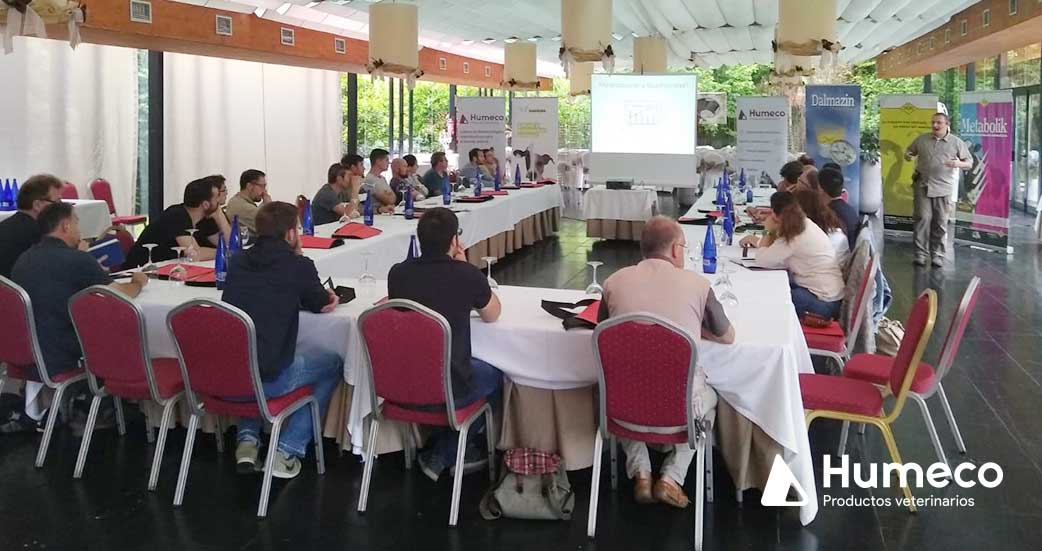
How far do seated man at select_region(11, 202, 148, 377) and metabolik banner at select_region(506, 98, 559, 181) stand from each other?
9.10 meters

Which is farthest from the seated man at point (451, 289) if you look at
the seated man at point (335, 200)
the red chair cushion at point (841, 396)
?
the seated man at point (335, 200)

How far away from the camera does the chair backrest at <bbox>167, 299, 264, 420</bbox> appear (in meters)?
Result: 2.99

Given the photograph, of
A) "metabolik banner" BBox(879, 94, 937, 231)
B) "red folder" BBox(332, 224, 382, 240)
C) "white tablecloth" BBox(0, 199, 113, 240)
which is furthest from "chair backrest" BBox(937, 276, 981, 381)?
"metabolik banner" BBox(879, 94, 937, 231)

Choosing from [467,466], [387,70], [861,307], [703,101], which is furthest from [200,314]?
[703,101]

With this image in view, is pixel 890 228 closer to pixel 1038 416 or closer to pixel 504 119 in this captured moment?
pixel 504 119

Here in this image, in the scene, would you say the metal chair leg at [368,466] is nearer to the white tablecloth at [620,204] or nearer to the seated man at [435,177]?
the seated man at [435,177]

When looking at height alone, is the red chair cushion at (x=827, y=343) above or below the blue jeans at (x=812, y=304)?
below

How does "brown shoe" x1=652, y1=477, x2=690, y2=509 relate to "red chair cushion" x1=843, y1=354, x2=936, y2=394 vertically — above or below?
below

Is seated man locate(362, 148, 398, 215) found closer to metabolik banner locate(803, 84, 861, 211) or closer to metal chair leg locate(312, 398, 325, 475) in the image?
metal chair leg locate(312, 398, 325, 475)

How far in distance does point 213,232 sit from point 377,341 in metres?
2.52

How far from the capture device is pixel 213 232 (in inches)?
202

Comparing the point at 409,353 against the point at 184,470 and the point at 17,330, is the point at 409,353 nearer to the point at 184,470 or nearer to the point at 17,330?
the point at 184,470

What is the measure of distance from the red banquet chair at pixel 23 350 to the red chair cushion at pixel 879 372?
3015mm

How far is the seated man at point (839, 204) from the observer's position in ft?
17.1
